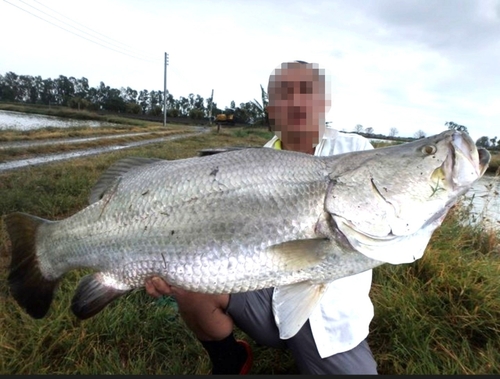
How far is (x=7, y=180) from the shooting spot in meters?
8.34

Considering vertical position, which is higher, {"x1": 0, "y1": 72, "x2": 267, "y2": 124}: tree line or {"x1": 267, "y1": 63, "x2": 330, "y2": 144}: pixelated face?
{"x1": 0, "y1": 72, "x2": 267, "y2": 124}: tree line

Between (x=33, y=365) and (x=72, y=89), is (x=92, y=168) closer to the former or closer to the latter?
(x=33, y=365)

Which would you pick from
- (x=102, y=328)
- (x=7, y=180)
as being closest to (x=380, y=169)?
(x=102, y=328)

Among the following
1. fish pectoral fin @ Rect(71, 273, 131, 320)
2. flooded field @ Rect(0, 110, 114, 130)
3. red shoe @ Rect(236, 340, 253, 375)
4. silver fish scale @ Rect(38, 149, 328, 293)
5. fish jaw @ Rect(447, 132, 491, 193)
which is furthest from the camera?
flooded field @ Rect(0, 110, 114, 130)

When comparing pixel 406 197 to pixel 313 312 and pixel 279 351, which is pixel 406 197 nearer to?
pixel 313 312

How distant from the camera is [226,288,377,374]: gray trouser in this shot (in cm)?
245

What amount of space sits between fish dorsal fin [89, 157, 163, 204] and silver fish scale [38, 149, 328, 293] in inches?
2.9

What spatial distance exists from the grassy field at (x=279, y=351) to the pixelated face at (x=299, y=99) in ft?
5.46

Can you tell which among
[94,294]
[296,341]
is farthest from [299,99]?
[94,294]

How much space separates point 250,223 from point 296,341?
3.16 ft

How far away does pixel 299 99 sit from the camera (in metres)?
2.81

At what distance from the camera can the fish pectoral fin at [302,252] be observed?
6.36 feet

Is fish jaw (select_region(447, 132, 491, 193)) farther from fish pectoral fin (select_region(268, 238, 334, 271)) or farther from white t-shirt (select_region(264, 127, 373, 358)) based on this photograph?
white t-shirt (select_region(264, 127, 373, 358))

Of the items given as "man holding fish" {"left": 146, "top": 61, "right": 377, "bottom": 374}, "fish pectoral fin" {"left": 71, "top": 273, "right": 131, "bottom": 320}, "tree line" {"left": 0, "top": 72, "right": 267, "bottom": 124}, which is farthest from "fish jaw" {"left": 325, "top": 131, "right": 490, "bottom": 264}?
"tree line" {"left": 0, "top": 72, "right": 267, "bottom": 124}
